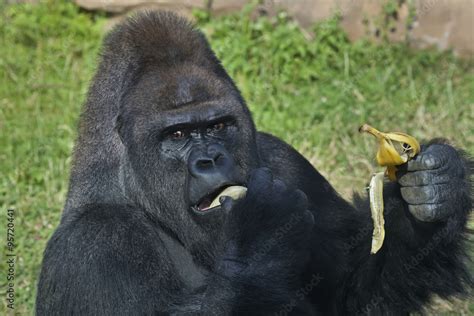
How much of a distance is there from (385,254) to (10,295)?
9.09 ft

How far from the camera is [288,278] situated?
4414 mm

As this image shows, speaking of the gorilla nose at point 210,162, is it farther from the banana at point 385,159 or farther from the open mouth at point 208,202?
the banana at point 385,159

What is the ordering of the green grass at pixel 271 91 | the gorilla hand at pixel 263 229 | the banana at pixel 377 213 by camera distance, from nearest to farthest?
the gorilla hand at pixel 263 229 → the banana at pixel 377 213 → the green grass at pixel 271 91

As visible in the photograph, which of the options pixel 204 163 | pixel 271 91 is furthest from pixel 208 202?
pixel 271 91

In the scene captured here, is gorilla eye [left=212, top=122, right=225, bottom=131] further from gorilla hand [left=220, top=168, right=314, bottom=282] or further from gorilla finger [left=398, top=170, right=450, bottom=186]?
gorilla finger [left=398, top=170, right=450, bottom=186]

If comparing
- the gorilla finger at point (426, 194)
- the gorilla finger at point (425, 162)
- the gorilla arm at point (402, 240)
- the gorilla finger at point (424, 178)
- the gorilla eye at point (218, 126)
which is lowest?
the gorilla arm at point (402, 240)

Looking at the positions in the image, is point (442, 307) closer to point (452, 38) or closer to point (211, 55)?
point (211, 55)

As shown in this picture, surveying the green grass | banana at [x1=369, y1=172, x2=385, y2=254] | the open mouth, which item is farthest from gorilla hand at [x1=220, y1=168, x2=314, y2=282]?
the green grass

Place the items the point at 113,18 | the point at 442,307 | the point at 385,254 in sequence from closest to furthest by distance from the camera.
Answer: the point at 385,254, the point at 442,307, the point at 113,18

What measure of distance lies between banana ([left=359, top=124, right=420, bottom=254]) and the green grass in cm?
276

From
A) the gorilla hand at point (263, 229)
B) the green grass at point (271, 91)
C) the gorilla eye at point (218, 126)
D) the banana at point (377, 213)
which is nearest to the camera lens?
the gorilla hand at point (263, 229)

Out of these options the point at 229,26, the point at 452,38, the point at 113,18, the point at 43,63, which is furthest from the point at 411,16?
the point at 43,63

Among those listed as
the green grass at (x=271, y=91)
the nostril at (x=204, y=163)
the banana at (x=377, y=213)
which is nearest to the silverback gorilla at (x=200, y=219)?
the nostril at (x=204, y=163)

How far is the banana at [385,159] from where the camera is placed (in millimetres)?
4426
